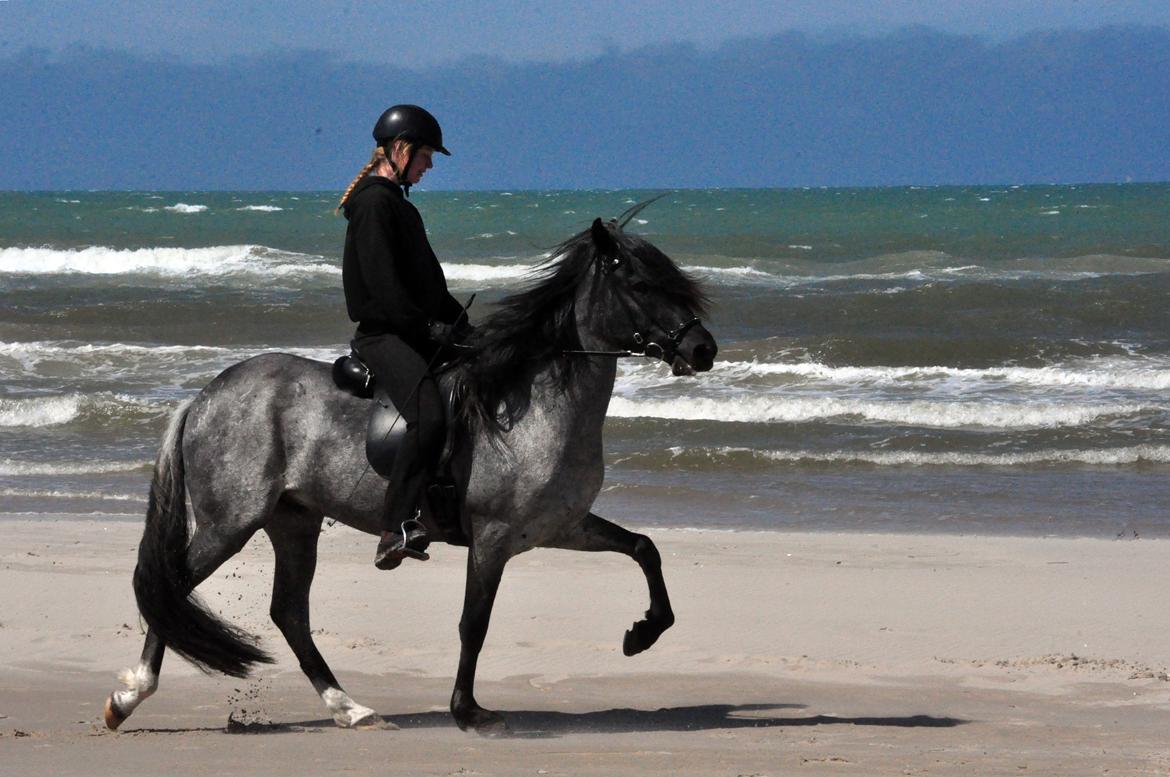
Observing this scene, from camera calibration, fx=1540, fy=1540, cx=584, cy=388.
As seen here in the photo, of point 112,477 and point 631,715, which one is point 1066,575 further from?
point 112,477

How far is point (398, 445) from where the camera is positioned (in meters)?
5.55

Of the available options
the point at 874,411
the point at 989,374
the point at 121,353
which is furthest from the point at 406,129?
the point at 121,353

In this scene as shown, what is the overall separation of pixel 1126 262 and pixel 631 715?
33269mm

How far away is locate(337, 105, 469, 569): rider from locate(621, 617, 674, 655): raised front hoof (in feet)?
3.10

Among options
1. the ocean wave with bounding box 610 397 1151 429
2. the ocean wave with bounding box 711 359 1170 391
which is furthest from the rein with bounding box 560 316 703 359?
the ocean wave with bounding box 711 359 1170 391

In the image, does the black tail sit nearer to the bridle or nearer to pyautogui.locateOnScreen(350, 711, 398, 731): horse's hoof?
pyautogui.locateOnScreen(350, 711, 398, 731): horse's hoof

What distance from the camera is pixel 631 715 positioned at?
6102 millimetres

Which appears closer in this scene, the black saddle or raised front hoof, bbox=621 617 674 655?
the black saddle

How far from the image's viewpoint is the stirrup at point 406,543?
5.48 meters

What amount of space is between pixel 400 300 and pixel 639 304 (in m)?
0.87

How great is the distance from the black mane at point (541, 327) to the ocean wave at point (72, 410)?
10.3m

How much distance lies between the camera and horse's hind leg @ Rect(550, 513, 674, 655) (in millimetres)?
5766

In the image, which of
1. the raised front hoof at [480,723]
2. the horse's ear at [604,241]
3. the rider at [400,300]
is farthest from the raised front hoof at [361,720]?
the horse's ear at [604,241]

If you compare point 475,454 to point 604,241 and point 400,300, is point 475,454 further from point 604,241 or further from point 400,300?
point 604,241
